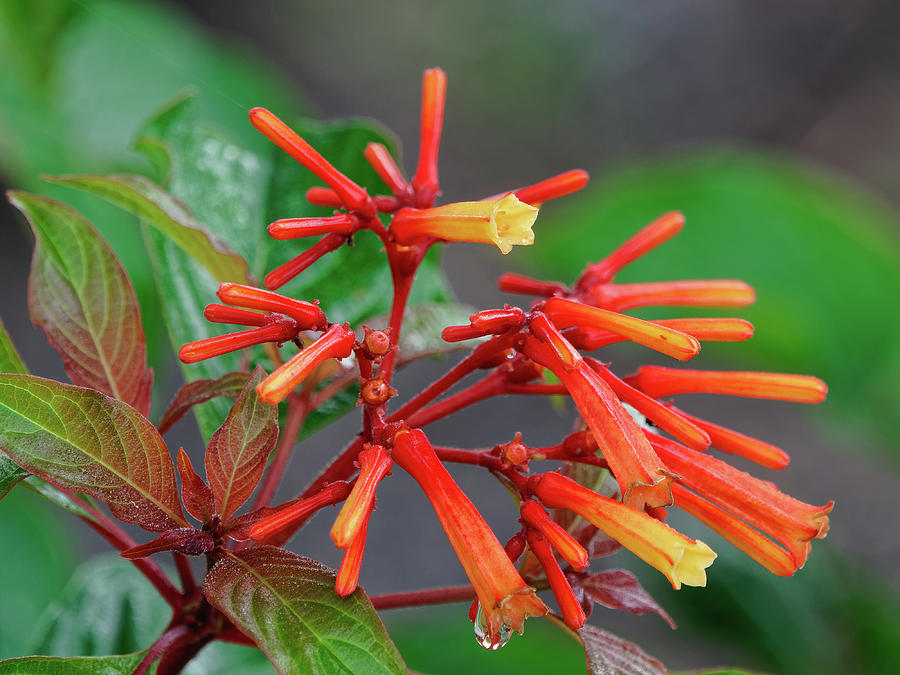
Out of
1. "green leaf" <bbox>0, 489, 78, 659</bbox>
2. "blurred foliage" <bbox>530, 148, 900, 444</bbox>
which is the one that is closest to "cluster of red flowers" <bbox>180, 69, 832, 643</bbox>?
"green leaf" <bbox>0, 489, 78, 659</bbox>

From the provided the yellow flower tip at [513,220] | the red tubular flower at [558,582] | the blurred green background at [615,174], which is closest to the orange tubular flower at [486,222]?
the yellow flower tip at [513,220]

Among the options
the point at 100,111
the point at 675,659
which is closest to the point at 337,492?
the point at 100,111

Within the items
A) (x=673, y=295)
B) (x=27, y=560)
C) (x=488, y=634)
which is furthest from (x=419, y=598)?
(x=27, y=560)

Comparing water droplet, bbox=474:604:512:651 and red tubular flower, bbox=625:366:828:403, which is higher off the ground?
red tubular flower, bbox=625:366:828:403

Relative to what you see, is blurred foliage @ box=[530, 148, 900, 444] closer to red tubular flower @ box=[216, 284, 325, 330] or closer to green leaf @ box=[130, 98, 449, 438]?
green leaf @ box=[130, 98, 449, 438]

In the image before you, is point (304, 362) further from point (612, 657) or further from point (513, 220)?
point (612, 657)

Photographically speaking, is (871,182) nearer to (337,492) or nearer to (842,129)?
(842,129)
